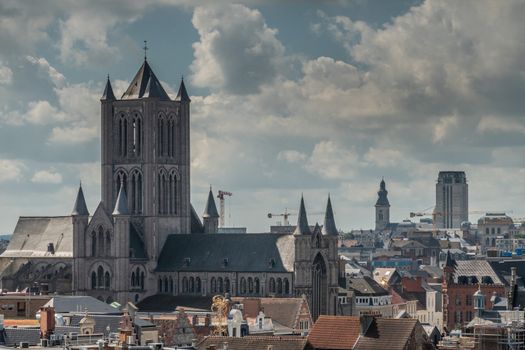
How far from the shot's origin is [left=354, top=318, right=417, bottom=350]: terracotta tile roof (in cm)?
11529

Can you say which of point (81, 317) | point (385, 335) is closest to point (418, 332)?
point (385, 335)

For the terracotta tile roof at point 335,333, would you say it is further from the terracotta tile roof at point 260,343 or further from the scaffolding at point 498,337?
the scaffolding at point 498,337

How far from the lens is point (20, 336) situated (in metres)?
130

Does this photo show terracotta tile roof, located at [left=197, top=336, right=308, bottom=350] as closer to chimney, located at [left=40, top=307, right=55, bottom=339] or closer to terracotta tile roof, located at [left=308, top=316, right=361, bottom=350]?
terracotta tile roof, located at [left=308, top=316, right=361, bottom=350]

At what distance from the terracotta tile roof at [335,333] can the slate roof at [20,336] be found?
19.4 metres

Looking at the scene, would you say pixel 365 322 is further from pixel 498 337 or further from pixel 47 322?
pixel 47 322

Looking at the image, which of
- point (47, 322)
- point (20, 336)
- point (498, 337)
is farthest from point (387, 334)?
point (47, 322)

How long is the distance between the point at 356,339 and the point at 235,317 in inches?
1351

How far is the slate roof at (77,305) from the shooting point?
169775 mm

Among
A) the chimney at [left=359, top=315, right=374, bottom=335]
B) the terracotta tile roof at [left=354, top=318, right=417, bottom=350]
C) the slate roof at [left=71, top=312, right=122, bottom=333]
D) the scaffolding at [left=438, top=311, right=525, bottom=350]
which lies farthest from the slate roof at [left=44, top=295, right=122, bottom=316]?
the terracotta tile roof at [left=354, top=318, right=417, bottom=350]

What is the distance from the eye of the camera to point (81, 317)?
151750 mm

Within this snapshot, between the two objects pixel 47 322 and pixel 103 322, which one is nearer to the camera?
pixel 47 322

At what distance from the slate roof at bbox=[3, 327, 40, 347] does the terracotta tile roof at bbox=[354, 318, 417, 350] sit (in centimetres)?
2374

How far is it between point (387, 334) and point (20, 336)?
27540 millimetres
